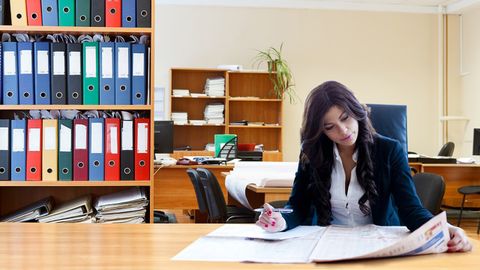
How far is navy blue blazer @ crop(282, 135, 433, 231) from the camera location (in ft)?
5.99

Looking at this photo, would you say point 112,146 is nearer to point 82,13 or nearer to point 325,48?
point 82,13

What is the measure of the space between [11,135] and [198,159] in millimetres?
2921

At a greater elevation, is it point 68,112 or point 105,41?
point 105,41

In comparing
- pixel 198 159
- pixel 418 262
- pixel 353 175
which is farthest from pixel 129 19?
pixel 198 159

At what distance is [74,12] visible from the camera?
2.99m

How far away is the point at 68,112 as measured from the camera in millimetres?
3025

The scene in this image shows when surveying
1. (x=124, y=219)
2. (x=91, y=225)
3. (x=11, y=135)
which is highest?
(x=11, y=135)

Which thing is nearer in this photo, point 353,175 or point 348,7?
point 353,175

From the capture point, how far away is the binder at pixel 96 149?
2959 mm

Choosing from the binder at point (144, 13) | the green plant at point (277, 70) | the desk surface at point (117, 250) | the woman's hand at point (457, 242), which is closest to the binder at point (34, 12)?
the binder at point (144, 13)

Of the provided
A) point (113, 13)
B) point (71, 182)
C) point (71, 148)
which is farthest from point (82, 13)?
point (71, 182)

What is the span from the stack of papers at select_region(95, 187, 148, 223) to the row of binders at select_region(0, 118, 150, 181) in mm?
114

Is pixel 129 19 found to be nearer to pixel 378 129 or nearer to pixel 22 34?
pixel 22 34

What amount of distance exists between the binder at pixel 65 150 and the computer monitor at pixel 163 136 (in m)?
2.87
